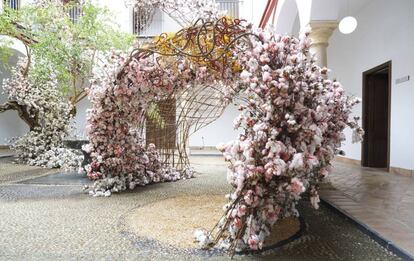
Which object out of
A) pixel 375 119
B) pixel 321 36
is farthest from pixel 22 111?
pixel 375 119

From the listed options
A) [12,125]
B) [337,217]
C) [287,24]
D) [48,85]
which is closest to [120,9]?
[48,85]

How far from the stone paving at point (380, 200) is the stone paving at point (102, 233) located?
15cm

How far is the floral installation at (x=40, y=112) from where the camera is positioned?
25.2ft

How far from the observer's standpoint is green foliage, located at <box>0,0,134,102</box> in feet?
22.8

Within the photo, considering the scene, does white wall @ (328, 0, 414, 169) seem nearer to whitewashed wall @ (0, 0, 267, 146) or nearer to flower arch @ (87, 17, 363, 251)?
flower arch @ (87, 17, 363, 251)

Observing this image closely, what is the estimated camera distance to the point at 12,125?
13.0m

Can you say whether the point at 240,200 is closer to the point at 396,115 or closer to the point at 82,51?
the point at 396,115

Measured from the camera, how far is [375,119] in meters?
7.19

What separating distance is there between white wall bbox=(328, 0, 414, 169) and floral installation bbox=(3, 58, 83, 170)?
6.08 meters

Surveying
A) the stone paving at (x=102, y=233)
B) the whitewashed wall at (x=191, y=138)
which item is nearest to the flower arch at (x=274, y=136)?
the stone paving at (x=102, y=233)

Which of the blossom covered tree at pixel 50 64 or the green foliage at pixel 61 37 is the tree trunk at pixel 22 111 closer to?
the blossom covered tree at pixel 50 64

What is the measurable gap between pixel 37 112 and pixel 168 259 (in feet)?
22.8

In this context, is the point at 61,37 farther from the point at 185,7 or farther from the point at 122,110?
the point at 122,110

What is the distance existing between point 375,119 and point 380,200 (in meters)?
3.90
